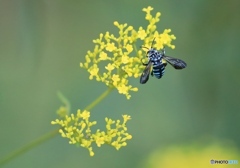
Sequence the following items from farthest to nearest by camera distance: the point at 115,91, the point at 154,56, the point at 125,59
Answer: the point at 115,91 → the point at 154,56 → the point at 125,59

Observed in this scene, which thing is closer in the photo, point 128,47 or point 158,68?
point 128,47

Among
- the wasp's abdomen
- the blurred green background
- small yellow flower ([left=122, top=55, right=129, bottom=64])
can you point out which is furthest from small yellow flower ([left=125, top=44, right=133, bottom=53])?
the blurred green background

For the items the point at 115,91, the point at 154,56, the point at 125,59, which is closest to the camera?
the point at 125,59

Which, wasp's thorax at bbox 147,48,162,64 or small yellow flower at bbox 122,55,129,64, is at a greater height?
wasp's thorax at bbox 147,48,162,64

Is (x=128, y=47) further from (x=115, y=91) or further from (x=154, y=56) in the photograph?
(x=115, y=91)

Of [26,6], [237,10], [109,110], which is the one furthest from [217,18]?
[26,6]

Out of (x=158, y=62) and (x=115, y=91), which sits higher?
(x=115, y=91)

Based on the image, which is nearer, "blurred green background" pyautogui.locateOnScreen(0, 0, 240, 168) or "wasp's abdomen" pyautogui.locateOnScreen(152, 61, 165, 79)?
"wasp's abdomen" pyautogui.locateOnScreen(152, 61, 165, 79)

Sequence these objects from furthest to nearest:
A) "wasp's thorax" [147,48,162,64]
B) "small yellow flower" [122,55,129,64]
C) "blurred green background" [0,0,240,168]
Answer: "blurred green background" [0,0,240,168] < "wasp's thorax" [147,48,162,64] < "small yellow flower" [122,55,129,64]

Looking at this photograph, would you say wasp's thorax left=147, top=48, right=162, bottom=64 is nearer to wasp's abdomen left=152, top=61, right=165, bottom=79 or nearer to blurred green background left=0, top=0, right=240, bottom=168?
wasp's abdomen left=152, top=61, right=165, bottom=79

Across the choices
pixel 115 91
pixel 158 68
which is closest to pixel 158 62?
pixel 158 68
